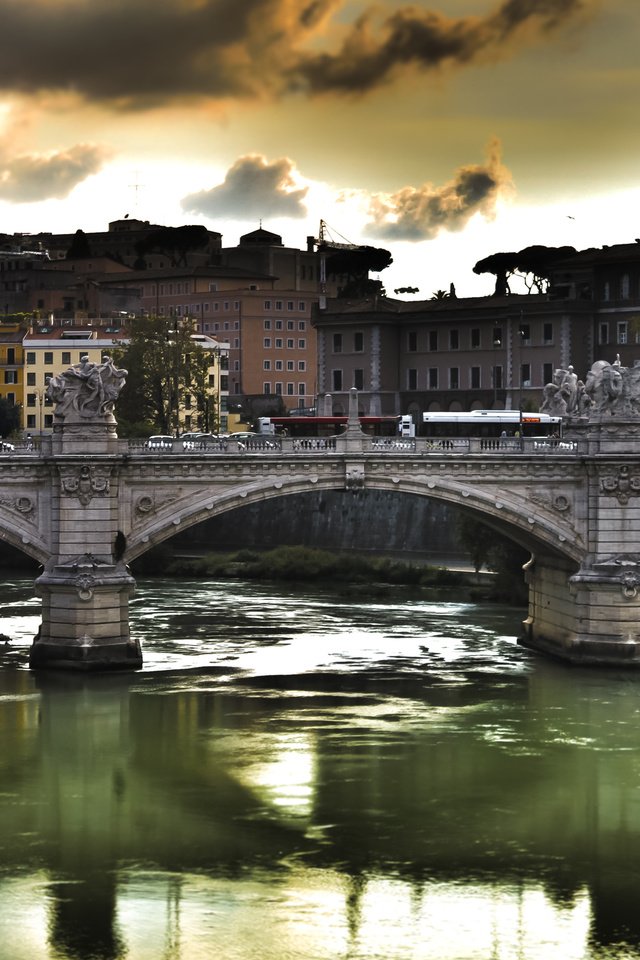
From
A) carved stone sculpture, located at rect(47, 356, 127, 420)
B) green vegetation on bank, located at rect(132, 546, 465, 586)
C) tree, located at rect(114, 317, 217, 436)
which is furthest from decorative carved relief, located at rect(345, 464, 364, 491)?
tree, located at rect(114, 317, 217, 436)

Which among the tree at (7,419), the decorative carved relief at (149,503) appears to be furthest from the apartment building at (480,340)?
the decorative carved relief at (149,503)

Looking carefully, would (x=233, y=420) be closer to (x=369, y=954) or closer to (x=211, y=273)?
(x=211, y=273)

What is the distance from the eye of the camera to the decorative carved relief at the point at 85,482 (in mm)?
46531

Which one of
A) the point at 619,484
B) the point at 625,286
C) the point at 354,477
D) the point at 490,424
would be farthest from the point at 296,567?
the point at 625,286

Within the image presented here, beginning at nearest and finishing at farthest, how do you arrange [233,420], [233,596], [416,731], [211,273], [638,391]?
[416,731], [638,391], [233,596], [233,420], [211,273]

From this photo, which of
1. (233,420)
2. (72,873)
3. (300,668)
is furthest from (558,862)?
(233,420)

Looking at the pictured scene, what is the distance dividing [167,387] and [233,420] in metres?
23.4

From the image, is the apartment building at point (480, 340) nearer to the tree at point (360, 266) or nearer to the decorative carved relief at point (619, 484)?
the tree at point (360, 266)

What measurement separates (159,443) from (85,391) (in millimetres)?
3590

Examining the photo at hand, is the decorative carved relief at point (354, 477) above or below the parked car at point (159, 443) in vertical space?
below

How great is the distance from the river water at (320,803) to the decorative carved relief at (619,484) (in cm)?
476

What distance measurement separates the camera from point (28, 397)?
92.5 metres

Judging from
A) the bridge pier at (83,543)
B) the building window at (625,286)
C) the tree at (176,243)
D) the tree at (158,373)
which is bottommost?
the bridge pier at (83,543)

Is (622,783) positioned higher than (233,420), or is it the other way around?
(233,420)
